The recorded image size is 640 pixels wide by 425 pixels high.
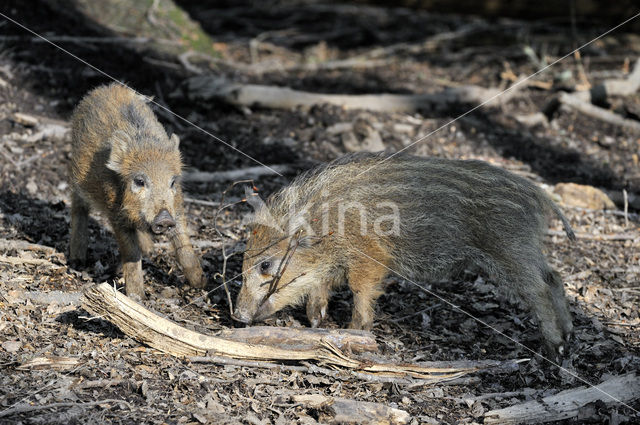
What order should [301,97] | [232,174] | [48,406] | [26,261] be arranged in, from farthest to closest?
[301,97] < [232,174] < [26,261] < [48,406]

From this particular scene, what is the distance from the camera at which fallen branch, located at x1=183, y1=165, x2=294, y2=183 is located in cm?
780

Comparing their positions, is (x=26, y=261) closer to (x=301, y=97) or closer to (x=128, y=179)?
(x=128, y=179)

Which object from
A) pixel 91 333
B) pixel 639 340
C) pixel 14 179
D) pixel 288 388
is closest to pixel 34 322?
pixel 91 333

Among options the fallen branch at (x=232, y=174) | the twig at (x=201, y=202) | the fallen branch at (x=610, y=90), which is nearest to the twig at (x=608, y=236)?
the fallen branch at (x=232, y=174)

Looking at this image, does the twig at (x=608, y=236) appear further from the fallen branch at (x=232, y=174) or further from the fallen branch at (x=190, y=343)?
the fallen branch at (x=232, y=174)

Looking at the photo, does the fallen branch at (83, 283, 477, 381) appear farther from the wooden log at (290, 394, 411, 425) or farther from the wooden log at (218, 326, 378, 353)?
the wooden log at (290, 394, 411, 425)

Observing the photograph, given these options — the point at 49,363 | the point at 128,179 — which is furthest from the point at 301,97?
the point at 49,363

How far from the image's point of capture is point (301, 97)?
9594 millimetres

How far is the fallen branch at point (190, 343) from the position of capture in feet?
14.7

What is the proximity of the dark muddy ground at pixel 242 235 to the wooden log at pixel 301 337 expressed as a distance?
22cm

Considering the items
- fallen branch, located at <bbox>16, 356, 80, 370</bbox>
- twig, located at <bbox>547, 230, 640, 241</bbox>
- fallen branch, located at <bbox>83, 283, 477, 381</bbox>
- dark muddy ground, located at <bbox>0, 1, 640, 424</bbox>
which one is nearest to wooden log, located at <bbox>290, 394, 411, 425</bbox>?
dark muddy ground, located at <bbox>0, 1, 640, 424</bbox>

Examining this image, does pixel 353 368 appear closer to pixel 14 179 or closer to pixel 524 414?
pixel 524 414

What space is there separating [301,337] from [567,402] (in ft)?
5.90

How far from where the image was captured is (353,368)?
4.80 meters
